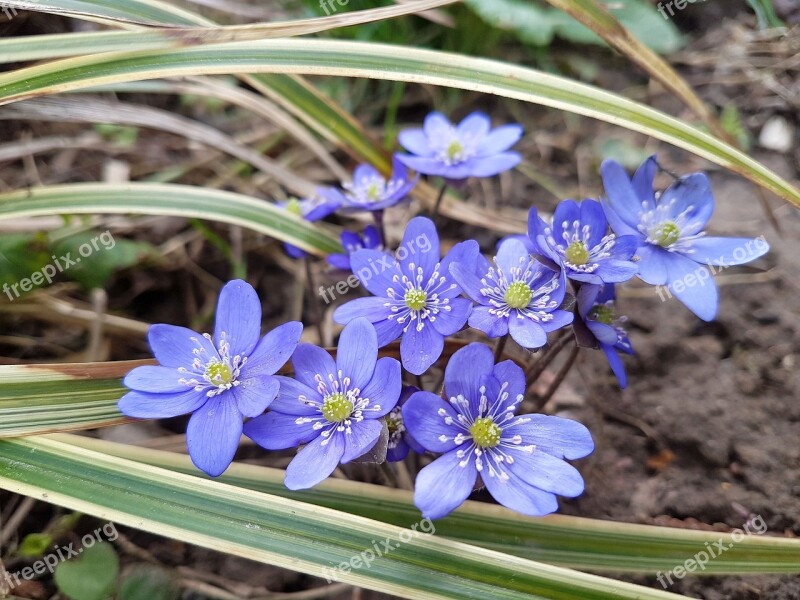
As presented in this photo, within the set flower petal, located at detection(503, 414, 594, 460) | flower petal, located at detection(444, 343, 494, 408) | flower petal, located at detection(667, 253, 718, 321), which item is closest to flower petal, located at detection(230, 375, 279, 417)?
flower petal, located at detection(444, 343, 494, 408)

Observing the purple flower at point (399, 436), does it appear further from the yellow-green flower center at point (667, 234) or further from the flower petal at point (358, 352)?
the yellow-green flower center at point (667, 234)

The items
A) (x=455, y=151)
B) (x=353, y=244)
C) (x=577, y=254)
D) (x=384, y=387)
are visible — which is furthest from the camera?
(x=455, y=151)

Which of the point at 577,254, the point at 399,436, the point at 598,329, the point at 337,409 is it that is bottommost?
the point at 399,436

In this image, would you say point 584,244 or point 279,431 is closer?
point 279,431

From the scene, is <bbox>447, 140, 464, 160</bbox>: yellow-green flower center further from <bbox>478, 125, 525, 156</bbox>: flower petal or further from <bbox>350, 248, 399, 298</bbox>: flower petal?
<bbox>350, 248, 399, 298</bbox>: flower petal

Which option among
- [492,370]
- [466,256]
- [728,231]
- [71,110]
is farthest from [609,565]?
[71,110]

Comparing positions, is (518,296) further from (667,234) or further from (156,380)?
(156,380)

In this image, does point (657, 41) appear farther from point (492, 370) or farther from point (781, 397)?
point (492, 370)

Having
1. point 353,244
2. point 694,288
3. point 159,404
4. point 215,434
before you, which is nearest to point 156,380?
point 159,404
